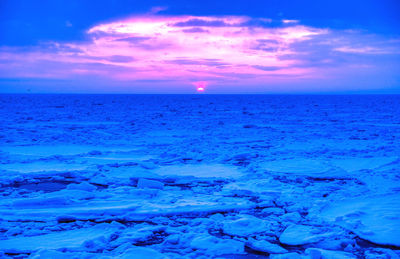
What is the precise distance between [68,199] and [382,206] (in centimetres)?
329

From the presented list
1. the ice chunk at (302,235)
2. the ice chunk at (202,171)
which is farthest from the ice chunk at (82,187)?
the ice chunk at (302,235)

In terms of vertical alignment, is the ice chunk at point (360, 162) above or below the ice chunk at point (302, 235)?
above

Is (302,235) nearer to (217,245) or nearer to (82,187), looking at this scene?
(217,245)

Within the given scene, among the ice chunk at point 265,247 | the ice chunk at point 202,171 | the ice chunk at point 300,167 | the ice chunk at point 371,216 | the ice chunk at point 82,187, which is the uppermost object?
the ice chunk at point 82,187

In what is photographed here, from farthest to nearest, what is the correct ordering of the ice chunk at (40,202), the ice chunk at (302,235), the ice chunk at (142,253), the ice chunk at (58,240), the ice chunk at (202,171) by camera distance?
the ice chunk at (202,171) < the ice chunk at (40,202) < the ice chunk at (302,235) < the ice chunk at (58,240) < the ice chunk at (142,253)

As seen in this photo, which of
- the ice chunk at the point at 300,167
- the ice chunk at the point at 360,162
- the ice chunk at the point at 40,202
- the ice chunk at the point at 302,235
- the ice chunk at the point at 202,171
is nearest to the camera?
the ice chunk at the point at 302,235

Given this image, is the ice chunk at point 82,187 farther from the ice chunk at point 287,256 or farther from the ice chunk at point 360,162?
the ice chunk at point 360,162

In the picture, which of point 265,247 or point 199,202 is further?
point 199,202

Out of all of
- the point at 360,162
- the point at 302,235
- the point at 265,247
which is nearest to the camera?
the point at 265,247

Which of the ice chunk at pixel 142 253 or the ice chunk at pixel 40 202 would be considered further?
the ice chunk at pixel 40 202

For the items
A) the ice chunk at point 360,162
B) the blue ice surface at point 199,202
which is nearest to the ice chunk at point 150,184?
the blue ice surface at point 199,202

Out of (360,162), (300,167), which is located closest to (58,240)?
(300,167)

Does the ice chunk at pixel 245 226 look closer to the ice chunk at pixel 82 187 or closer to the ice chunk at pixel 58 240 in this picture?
the ice chunk at pixel 58 240

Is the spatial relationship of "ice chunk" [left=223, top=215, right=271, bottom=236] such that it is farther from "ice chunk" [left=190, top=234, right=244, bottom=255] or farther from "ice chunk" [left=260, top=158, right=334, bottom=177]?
"ice chunk" [left=260, top=158, right=334, bottom=177]
